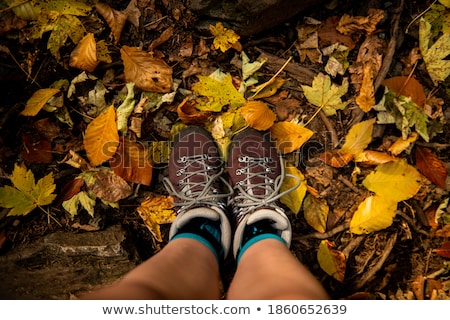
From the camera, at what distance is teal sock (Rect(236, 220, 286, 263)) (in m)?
1.22

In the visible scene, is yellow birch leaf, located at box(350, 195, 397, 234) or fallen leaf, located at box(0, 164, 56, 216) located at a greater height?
fallen leaf, located at box(0, 164, 56, 216)

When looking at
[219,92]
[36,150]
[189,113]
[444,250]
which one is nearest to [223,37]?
[219,92]

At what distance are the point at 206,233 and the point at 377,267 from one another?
0.79m

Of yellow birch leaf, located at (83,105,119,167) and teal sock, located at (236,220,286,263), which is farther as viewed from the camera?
yellow birch leaf, located at (83,105,119,167)

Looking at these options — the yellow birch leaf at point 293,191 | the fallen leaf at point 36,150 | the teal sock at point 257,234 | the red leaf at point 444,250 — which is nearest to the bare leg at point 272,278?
the teal sock at point 257,234

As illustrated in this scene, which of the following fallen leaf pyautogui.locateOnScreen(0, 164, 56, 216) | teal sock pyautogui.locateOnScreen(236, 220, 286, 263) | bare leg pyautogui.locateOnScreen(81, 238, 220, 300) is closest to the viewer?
bare leg pyautogui.locateOnScreen(81, 238, 220, 300)

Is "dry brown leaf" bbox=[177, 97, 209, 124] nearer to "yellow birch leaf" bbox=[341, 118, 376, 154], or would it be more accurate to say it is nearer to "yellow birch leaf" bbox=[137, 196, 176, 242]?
"yellow birch leaf" bbox=[137, 196, 176, 242]

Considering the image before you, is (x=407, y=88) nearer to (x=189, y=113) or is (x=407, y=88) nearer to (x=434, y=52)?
(x=434, y=52)

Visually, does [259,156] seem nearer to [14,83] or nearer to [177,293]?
[177,293]

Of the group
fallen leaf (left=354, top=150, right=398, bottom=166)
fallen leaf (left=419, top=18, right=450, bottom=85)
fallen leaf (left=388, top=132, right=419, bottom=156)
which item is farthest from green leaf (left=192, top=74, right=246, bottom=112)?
fallen leaf (left=419, top=18, right=450, bottom=85)

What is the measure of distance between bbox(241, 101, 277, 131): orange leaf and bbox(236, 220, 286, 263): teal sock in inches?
16.7

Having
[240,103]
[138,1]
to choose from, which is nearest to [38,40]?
[138,1]
